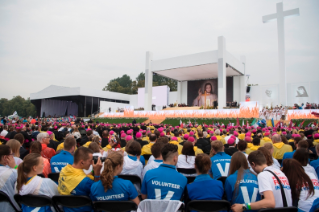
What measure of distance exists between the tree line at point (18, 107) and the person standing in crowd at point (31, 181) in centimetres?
7246

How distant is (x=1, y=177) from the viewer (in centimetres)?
270

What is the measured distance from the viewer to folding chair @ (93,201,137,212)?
86.4 inches

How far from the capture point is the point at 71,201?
2.33 metres

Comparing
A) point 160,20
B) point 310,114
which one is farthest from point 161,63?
point 310,114

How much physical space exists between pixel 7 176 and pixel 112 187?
1506 millimetres

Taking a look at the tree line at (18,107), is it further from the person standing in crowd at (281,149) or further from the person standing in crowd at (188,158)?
the person standing in crowd at (281,149)

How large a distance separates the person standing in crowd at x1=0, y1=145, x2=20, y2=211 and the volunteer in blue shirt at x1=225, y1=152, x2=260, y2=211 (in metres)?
2.62

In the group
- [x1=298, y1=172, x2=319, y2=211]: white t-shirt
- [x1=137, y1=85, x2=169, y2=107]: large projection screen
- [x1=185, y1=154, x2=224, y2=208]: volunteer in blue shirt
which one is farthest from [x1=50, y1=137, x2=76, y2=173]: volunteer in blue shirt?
[x1=137, y1=85, x2=169, y2=107]: large projection screen

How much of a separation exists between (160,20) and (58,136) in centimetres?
3167

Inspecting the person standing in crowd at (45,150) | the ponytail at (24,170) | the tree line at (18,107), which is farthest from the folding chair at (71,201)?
the tree line at (18,107)

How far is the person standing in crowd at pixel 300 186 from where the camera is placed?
2445mm

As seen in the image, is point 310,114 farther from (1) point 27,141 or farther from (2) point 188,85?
(2) point 188,85

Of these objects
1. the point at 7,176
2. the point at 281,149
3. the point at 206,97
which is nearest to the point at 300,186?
the point at 281,149

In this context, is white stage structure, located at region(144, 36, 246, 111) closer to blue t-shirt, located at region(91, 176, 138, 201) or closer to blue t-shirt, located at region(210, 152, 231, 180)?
blue t-shirt, located at region(210, 152, 231, 180)
